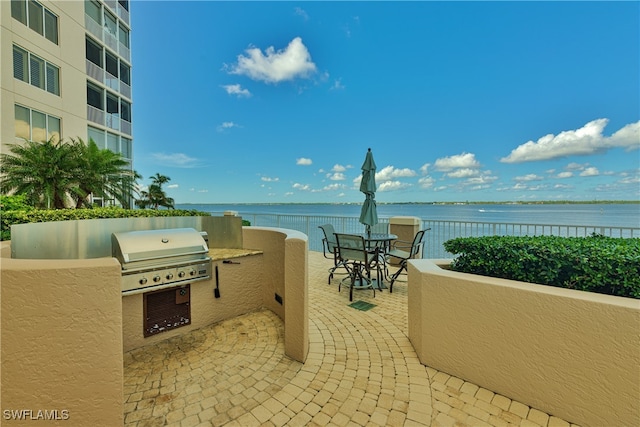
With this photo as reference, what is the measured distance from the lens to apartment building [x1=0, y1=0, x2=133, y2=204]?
9336 millimetres

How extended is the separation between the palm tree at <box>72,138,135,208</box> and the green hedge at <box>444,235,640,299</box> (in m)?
10.2

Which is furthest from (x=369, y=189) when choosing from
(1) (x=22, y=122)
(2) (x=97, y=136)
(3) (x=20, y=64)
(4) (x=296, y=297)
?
(2) (x=97, y=136)

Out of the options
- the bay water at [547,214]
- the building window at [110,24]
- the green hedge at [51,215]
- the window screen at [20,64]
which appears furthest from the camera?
the building window at [110,24]

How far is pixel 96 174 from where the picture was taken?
8.13 meters

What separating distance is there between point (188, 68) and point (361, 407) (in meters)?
19.1

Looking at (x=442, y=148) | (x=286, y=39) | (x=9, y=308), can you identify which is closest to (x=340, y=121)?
(x=286, y=39)

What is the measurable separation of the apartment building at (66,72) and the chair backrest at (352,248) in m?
12.4

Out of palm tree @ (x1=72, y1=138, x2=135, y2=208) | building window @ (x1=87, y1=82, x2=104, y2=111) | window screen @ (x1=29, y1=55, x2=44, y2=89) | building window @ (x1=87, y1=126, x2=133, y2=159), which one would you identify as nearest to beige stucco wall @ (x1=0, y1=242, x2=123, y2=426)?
palm tree @ (x1=72, y1=138, x2=135, y2=208)

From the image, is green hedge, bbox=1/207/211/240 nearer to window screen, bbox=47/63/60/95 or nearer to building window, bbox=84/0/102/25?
window screen, bbox=47/63/60/95

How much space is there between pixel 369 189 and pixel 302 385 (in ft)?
11.9

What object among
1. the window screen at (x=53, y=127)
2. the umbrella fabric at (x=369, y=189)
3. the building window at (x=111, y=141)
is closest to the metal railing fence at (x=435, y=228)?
the umbrella fabric at (x=369, y=189)

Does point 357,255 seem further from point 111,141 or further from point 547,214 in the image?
point 547,214

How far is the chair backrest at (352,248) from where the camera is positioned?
453 cm

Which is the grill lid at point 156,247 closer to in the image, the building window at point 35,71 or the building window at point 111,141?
the building window at point 35,71
